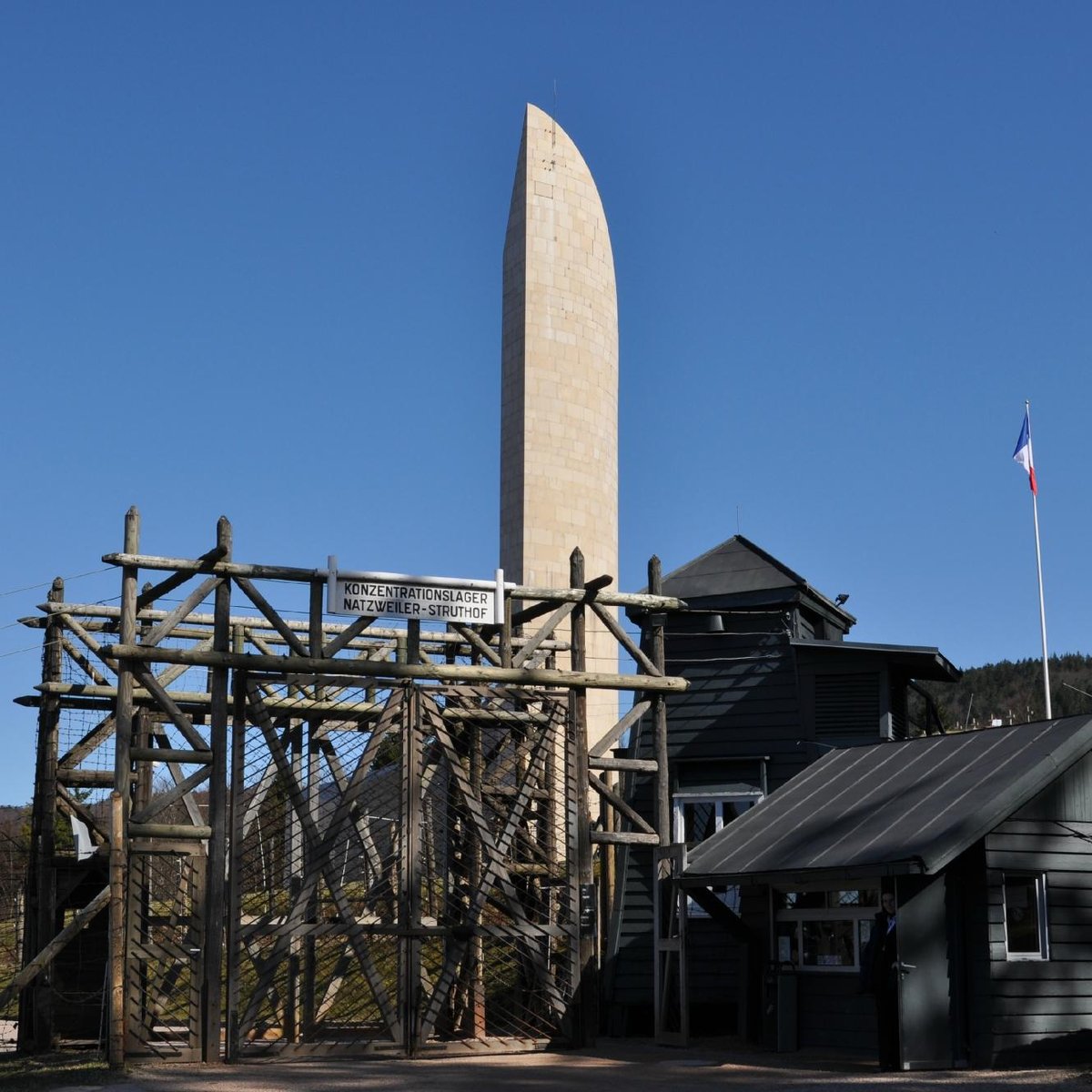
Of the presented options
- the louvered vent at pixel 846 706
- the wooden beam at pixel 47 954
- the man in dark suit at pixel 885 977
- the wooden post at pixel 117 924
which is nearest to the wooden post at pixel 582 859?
the man in dark suit at pixel 885 977

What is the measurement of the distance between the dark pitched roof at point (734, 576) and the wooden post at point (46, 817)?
9816mm

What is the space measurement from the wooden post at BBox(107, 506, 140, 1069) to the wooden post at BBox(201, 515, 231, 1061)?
35.0 inches

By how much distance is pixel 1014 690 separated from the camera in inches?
2258

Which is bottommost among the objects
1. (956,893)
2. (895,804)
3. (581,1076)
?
(581,1076)

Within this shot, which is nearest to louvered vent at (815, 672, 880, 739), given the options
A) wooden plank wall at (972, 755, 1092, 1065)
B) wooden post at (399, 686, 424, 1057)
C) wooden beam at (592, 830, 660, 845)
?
wooden beam at (592, 830, 660, 845)

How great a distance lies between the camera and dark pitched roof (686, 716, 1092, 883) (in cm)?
1655

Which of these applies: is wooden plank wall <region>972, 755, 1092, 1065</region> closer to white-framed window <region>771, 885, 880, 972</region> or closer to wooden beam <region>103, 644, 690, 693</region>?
white-framed window <region>771, 885, 880, 972</region>

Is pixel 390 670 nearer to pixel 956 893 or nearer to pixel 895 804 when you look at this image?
pixel 895 804

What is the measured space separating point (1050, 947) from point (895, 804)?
2218mm

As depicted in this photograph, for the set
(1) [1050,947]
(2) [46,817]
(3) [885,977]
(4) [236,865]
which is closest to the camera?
(3) [885,977]

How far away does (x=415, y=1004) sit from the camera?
1823 centimetres

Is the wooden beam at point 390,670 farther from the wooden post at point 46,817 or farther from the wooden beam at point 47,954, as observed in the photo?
the wooden post at point 46,817

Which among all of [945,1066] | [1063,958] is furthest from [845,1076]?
[1063,958]

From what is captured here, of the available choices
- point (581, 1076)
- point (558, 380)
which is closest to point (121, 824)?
point (581, 1076)
